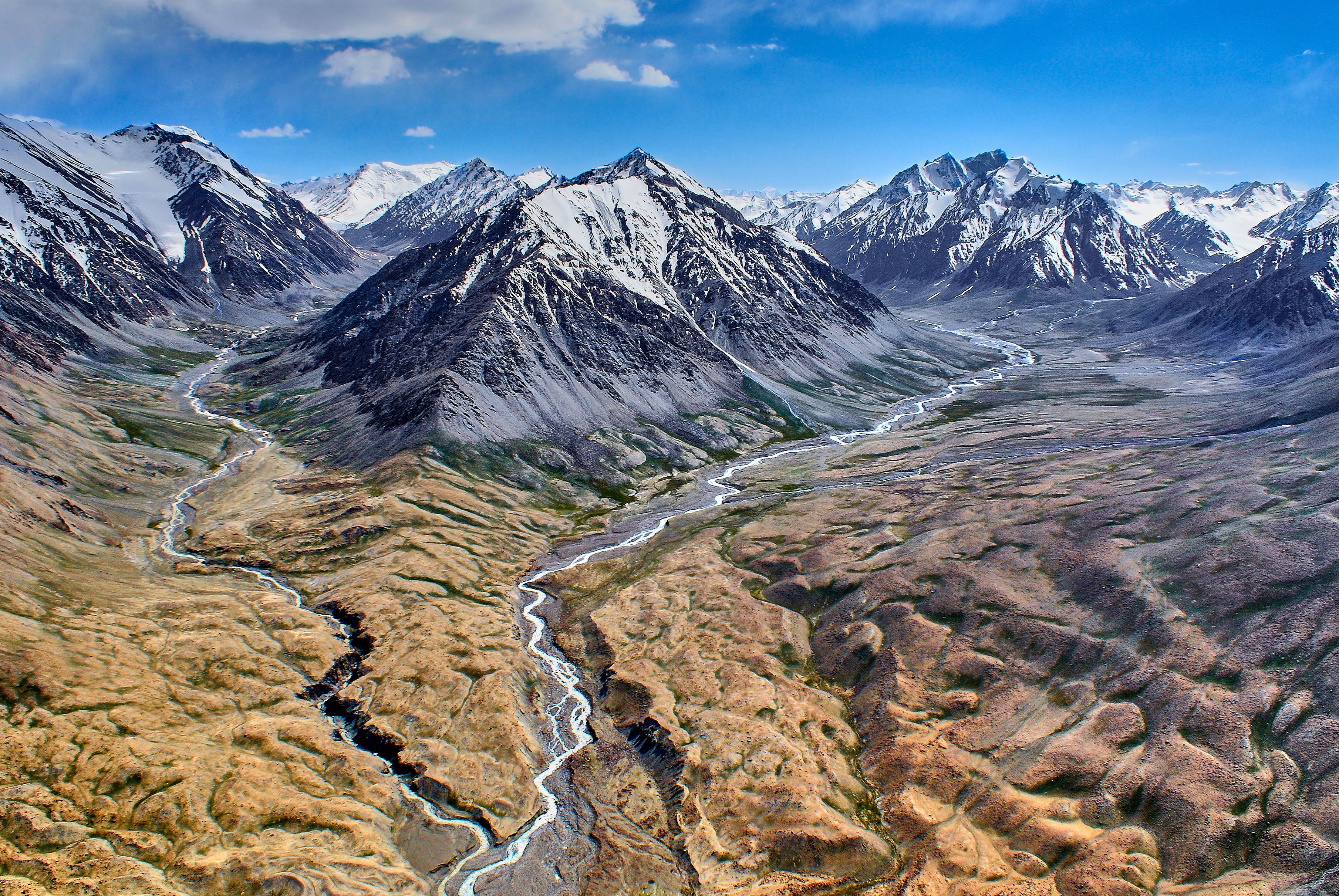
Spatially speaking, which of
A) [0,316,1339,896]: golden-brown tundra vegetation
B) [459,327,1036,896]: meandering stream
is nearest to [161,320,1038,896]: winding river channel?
[459,327,1036,896]: meandering stream

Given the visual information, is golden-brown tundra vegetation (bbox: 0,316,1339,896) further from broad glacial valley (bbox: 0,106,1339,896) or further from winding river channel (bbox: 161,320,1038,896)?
winding river channel (bbox: 161,320,1038,896)

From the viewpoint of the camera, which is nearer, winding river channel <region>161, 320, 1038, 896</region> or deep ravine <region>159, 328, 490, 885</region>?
winding river channel <region>161, 320, 1038, 896</region>

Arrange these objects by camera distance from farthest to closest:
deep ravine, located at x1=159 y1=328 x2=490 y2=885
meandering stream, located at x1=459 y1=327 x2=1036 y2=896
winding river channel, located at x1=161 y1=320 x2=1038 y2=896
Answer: deep ravine, located at x1=159 y1=328 x2=490 y2=885
winding river channel, located at x1=161 y1=320 x2=1038 y2=896
meandering stream, located at x1=459 y1=327 x2=1036 y2=896

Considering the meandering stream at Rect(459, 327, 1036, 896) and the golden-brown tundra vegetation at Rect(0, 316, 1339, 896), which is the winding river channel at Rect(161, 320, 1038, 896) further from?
the golden-brown tundra vegetation at Rect(0, 316, 1339, 896)

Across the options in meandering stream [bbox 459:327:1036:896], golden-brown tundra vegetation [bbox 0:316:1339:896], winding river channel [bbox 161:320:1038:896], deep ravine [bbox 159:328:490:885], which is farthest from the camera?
deep ravine [bbox 159:328:490:885]

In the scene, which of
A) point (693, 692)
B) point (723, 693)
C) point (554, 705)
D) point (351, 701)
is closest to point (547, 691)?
point (554, 705)

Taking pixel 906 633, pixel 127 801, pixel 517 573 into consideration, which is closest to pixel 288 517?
pixel 517 573

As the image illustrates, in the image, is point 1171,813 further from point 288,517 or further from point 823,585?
point 288,517

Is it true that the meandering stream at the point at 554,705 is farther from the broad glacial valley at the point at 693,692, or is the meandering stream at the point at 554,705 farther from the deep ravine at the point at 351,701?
the deep ravine at the point at 351,701

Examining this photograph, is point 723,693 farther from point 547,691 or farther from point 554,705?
point 547,691
